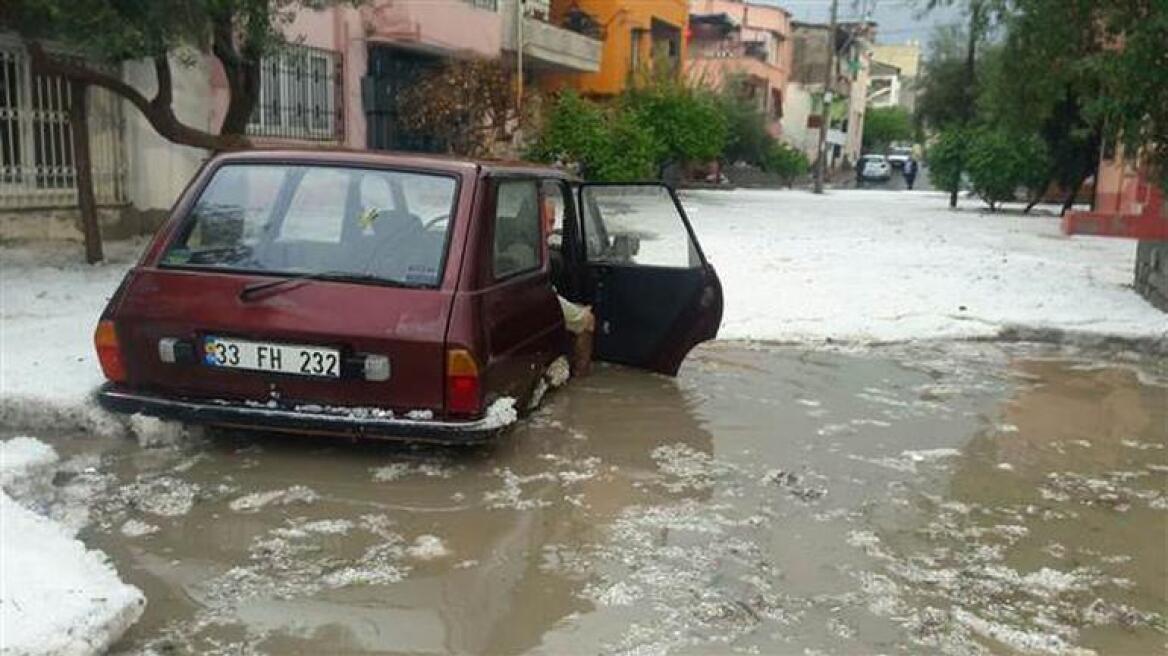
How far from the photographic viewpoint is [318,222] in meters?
4.92

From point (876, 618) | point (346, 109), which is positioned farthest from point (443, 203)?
point (346, 109)

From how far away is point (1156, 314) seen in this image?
32.3ft

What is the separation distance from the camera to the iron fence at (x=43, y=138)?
10508 millimetres

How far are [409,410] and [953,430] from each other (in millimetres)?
3251

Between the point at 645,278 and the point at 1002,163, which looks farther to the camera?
the point at 1002,163

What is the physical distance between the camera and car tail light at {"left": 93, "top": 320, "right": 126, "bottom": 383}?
4.77 meters

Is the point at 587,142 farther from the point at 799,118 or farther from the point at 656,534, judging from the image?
the point at 799,118

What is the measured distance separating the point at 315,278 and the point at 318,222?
0.37m

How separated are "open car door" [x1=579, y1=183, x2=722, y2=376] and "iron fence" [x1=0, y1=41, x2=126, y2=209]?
668cm

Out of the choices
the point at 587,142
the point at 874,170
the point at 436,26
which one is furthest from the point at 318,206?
the point at 874,170

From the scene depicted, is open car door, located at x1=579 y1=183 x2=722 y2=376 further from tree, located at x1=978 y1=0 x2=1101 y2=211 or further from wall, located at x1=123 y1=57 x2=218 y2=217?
wall, located at x1=123 y1=57 x2=218 y2=217

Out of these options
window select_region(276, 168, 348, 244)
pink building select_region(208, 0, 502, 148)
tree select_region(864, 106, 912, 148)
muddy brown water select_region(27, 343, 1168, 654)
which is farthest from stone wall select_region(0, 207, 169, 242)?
tree select_region(864, 106, 912, 148)

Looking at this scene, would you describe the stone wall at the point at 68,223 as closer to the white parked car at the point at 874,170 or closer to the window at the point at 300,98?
the window at the point at 300,98

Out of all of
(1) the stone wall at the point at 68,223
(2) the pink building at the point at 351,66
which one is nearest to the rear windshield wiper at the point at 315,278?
(1) the stone wall at the point at 68,223
